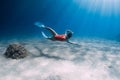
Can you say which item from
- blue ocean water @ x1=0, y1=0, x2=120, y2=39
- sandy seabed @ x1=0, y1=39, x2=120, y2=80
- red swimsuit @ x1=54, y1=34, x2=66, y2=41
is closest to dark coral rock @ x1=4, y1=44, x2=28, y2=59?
sandy seabed @ x1=0, y1=39, x2=120, y2=80

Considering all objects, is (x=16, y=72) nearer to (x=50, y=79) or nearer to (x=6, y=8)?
(x=50, y=79)

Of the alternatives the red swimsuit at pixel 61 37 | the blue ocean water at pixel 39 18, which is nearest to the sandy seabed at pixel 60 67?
the red swimsuit at pixel 61 37

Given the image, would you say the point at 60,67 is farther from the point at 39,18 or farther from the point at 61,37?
the point at 39,18

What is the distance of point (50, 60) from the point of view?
7.58 metres

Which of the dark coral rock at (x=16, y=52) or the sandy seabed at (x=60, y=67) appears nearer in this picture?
the sandy seabed at (x=60, y=67)

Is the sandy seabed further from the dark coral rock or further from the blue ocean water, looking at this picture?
the blue ocean water

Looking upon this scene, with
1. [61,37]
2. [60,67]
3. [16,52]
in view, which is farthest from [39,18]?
[60,67]

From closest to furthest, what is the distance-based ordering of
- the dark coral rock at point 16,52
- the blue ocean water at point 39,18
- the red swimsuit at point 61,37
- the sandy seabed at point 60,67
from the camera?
the sandy seabed at point 60,67, the red swimsuit at point 61,37, the dark coral rock at point 16,52, the blue ocean water at point 39,18

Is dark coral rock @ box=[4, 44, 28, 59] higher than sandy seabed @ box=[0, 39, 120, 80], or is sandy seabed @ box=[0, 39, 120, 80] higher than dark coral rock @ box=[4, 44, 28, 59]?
dark coral rock @ box=[4, 44, 28, 59]

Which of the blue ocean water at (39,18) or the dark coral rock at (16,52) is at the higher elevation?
the blue ocean water at (39,18)

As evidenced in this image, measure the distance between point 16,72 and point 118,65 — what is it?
432 cm

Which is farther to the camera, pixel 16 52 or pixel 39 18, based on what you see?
pixel 39 18

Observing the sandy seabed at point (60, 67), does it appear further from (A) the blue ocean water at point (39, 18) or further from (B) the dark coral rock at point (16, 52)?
(A) the blue ocean water at point (39, 18)

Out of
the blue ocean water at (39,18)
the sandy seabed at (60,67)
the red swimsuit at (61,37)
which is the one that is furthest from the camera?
the blue ocean water at (39,18)
